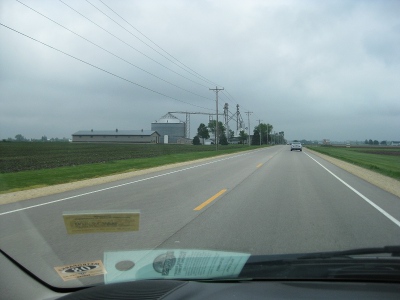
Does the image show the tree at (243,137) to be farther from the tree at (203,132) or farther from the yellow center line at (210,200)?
the yellow center line at (210,200)

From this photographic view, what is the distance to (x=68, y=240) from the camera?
21.6 ft

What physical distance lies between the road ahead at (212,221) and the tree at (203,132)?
157 meters

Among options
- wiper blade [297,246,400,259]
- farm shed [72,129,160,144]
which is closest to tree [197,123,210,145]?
farm shed [72,129,160,144]

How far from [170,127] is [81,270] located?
146m

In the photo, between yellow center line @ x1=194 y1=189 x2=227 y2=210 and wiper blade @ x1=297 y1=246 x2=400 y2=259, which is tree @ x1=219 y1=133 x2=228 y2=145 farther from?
wiper blade @ x1=297 y1=246 x2=400 y2=259

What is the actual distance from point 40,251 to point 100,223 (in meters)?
1.17

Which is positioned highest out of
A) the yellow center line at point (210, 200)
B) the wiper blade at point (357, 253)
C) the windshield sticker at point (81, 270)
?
the wiper blade at point (357, 253)

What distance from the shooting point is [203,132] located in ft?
561

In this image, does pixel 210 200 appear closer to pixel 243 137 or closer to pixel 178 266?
pixel 178 266

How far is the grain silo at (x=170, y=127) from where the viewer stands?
14712cm

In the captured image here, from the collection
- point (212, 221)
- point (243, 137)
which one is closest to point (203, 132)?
point (243, 137)

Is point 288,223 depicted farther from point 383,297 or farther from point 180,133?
point 180,133

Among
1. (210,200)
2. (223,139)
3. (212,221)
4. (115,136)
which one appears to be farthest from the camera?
(223,139)

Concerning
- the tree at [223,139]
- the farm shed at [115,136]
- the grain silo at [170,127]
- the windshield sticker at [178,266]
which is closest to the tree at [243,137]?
the tree at [223,139]
